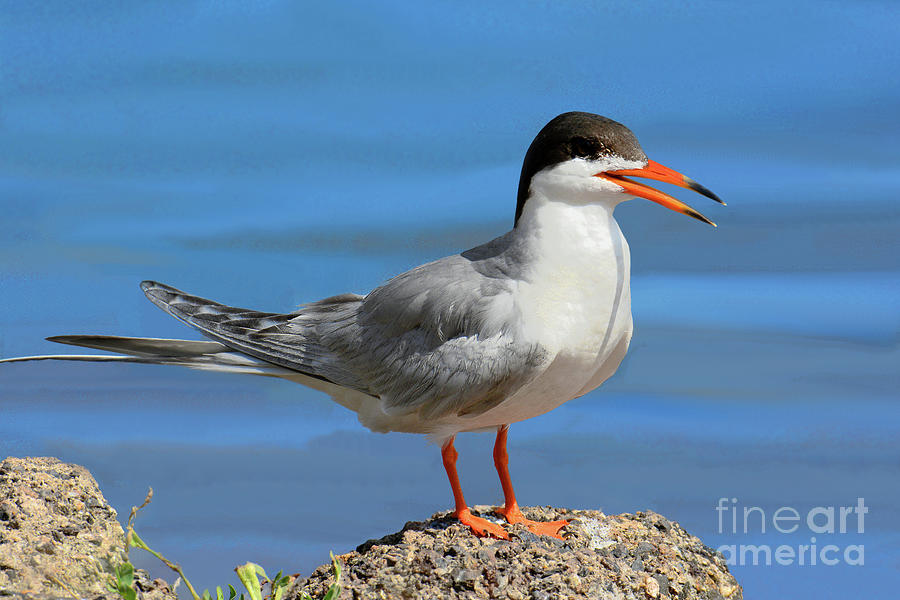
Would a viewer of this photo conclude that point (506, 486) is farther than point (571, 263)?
Yes

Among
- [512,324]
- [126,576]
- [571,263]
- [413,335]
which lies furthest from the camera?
[413,335]

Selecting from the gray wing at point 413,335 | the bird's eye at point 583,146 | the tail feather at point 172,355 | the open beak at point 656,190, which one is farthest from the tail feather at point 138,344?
the open beak at point 656,190

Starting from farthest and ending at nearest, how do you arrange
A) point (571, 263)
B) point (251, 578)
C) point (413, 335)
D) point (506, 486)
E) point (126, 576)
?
point (506, 486) → point (413, 335) → point (571, 263) → point (251, 578) → point (126, 576)

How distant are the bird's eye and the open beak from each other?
0.42 feet

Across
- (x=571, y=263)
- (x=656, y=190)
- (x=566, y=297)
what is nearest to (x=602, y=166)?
(x=656, y=190)

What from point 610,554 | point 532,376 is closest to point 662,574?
point 610,554

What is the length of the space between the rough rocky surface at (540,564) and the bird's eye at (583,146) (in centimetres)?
216

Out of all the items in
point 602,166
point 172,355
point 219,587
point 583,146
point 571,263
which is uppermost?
point 583,146

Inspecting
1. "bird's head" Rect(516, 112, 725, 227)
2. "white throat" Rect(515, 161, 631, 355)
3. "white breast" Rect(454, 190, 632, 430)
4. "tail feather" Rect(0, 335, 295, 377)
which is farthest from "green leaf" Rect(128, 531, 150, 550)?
"bird's head" Rect(516, 112, 725, 227)

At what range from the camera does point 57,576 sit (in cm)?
505

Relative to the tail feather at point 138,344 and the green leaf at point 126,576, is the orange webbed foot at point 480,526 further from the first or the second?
the green leaf at point 126,576

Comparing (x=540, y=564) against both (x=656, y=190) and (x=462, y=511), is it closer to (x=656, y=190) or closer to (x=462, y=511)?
(x=462, y=511)

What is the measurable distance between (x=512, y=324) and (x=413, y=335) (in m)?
0.65

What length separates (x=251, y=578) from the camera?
4691 millimetres
